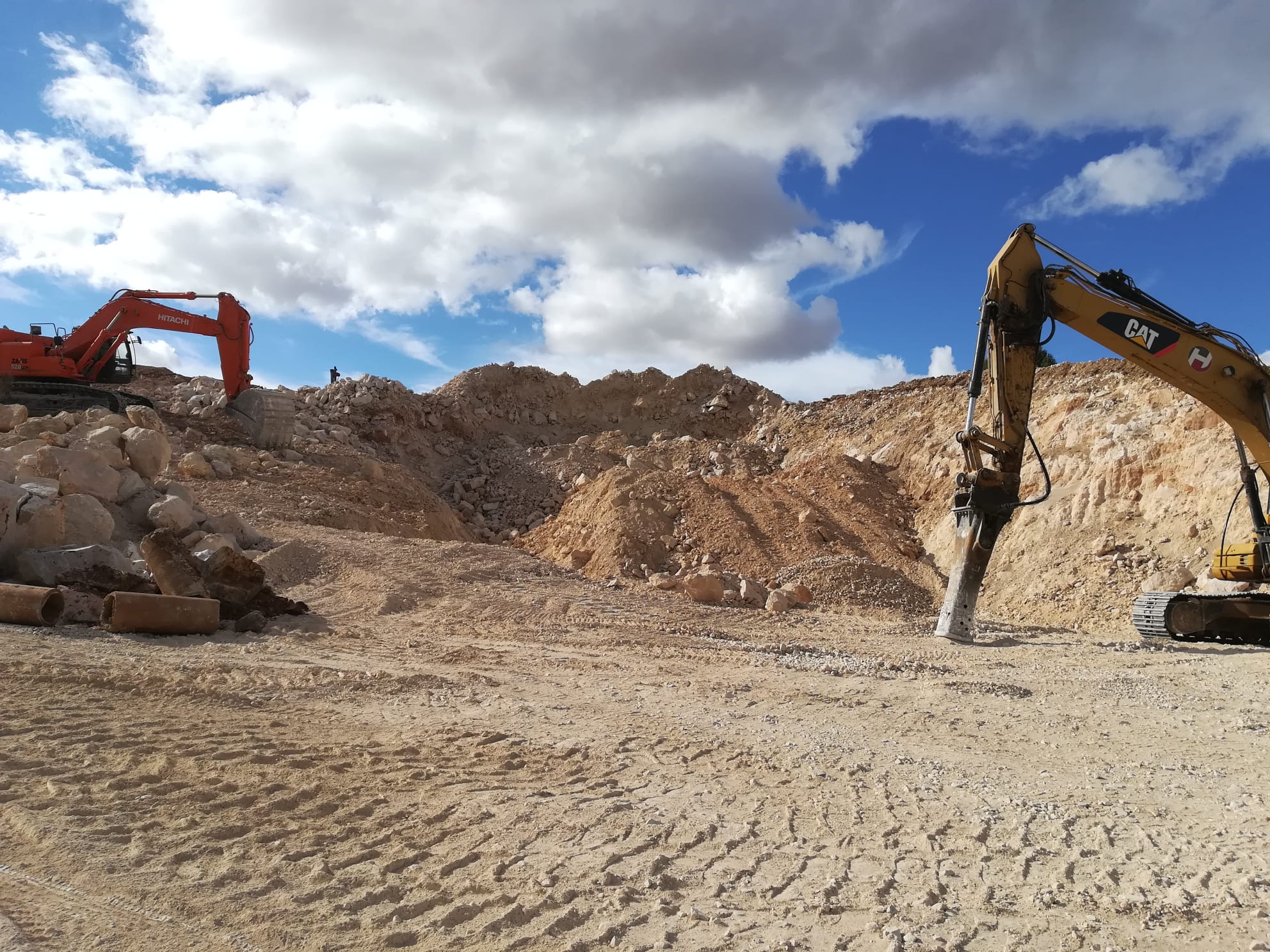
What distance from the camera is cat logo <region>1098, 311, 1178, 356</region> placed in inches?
375

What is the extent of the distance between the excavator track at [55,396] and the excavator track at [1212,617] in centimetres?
1849

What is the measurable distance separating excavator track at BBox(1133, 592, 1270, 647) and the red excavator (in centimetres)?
1618

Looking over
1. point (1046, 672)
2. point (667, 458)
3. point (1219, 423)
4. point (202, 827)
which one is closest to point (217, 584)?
point (202, 827)

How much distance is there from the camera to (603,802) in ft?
13.6

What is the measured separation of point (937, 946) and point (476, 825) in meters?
1.91

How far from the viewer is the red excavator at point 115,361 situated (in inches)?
698

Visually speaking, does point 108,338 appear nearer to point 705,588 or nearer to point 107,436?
point 107,436

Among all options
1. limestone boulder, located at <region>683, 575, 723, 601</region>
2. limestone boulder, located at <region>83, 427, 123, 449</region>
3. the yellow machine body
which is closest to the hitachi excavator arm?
limestone boulder, located at <region>83, 427, 123, 449</region>

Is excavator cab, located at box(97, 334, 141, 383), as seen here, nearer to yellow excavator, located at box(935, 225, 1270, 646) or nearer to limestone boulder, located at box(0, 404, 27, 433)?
limestone boulder, located at box(0, 404, 27, 433)

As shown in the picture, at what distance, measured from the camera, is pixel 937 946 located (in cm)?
305

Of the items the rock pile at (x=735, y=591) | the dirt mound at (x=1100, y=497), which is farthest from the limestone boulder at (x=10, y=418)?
the dirt mound at (x=1100, y=497)

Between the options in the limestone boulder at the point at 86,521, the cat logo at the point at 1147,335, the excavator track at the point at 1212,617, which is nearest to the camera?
the limestone boulder at the point at 86,521

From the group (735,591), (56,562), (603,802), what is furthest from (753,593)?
(56,562)

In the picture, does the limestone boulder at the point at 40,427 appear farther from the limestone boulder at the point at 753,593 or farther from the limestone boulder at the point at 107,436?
the limestone boulder at the point at 753,593
